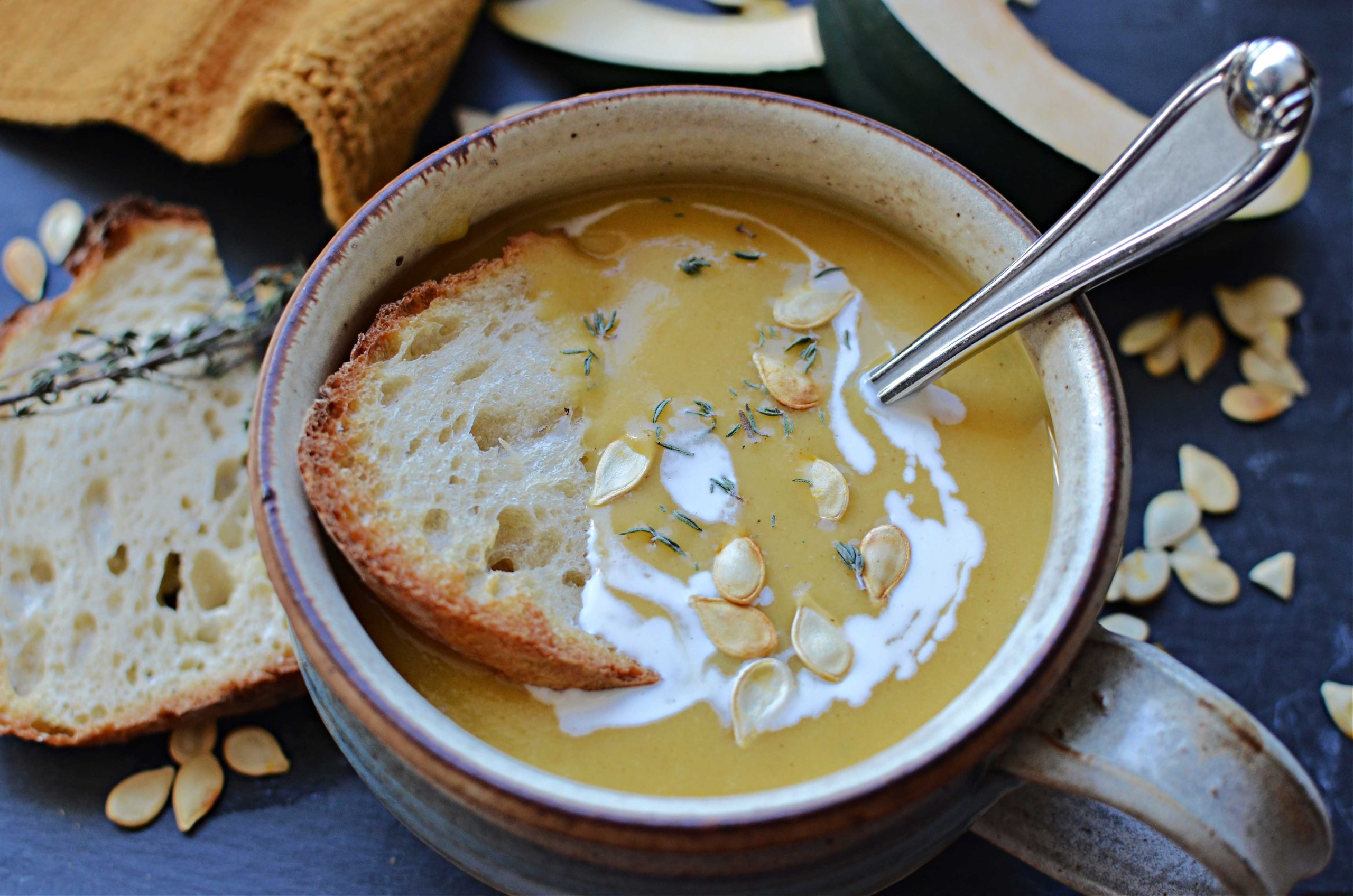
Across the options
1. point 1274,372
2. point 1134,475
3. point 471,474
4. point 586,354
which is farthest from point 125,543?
point 1274,372

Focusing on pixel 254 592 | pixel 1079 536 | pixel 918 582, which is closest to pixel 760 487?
pixel 918 582

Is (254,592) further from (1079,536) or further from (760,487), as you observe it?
(1079,536)

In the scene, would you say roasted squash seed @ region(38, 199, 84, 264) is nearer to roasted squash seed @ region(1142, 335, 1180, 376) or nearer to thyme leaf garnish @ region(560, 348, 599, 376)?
thyme leaf garnish @ region(560, 348, 599, 376)

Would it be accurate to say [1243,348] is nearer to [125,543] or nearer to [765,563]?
[765,563]

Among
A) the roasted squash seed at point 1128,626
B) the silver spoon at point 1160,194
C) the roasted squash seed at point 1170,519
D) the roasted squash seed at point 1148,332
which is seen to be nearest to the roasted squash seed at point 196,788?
the silver spoon at point 1160,194

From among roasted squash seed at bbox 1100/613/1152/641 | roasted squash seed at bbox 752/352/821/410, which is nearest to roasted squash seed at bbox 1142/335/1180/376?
roasted squash seed at bbox 1100/613/1152/641

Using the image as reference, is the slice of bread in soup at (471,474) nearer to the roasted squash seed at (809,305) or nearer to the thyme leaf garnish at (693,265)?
the thyme leaf garnish at (693,265)
